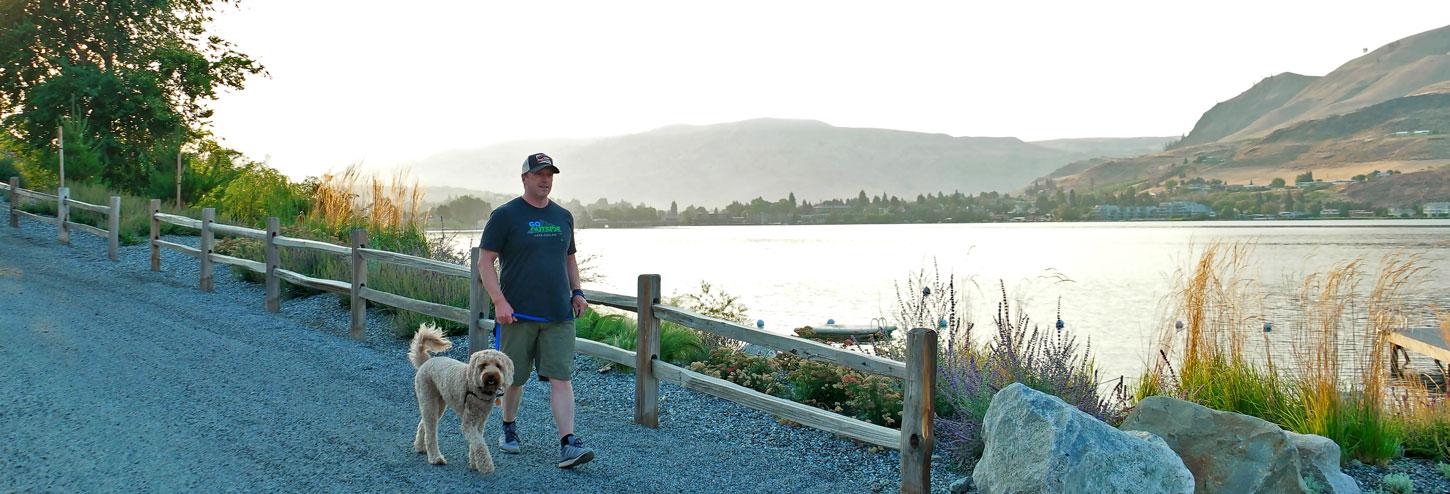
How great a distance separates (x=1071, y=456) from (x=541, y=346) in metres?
2.93

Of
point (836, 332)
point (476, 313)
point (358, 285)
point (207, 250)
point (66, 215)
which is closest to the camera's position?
point (476, 313)

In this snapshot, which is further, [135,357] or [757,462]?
[135,357]

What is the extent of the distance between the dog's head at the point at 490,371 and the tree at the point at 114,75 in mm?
25548

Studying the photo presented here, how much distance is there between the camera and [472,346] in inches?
348


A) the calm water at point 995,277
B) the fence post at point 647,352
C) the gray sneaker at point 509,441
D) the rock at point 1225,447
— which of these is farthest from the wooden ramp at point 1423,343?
the gray sneaker at point 509,441

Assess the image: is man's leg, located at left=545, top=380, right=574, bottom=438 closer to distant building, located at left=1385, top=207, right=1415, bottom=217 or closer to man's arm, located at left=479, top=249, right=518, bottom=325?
man's arm, located at left=479, top=249, right=518, bottom=325

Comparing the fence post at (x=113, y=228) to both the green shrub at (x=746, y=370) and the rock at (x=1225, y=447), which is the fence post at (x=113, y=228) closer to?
the green shrub at (x=746, y=370)

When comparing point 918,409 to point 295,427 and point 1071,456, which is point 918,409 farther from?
point 295,427

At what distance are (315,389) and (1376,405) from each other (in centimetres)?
808

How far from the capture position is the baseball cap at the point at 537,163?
17.2 ft

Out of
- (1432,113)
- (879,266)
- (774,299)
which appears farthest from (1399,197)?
(774,299)

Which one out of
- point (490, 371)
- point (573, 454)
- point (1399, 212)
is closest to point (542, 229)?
point (490, 371)

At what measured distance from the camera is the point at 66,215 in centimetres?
1900

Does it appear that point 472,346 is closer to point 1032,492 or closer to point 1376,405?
point 1032,492
